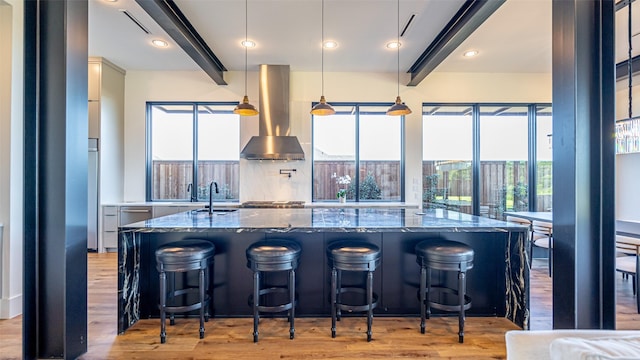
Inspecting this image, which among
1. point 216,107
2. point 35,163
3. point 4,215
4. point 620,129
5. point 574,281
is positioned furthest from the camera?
point 216,107

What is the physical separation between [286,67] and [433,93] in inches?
102

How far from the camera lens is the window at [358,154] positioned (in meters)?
5.56

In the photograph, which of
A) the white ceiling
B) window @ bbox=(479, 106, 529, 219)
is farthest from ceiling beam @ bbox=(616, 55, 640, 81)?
window @ bbox=(479, 106, 529, 219)

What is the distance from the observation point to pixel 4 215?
2672mm

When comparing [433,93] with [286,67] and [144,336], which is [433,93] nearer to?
[286,67]

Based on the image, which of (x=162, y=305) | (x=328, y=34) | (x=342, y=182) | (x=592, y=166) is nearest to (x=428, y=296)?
(x=592, y=166)

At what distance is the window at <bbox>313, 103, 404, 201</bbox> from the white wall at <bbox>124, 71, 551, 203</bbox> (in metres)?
0.24

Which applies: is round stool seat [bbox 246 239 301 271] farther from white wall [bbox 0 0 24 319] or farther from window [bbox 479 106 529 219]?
window [bbox 479 106 529 219]

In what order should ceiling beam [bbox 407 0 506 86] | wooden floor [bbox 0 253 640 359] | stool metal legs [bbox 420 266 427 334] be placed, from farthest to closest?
ceiling beam [bbox 407 0 506 86] → stool metal legs [bbox 420 266 427 334] → wooden floor [bbox 0 253 640 359]

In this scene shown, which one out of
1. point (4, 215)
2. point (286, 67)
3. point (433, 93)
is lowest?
point (4, 215)

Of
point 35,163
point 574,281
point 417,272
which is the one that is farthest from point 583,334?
point 35,163

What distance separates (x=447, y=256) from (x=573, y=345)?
1476mm

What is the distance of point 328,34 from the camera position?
4.00m

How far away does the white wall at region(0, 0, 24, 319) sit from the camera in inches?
105
